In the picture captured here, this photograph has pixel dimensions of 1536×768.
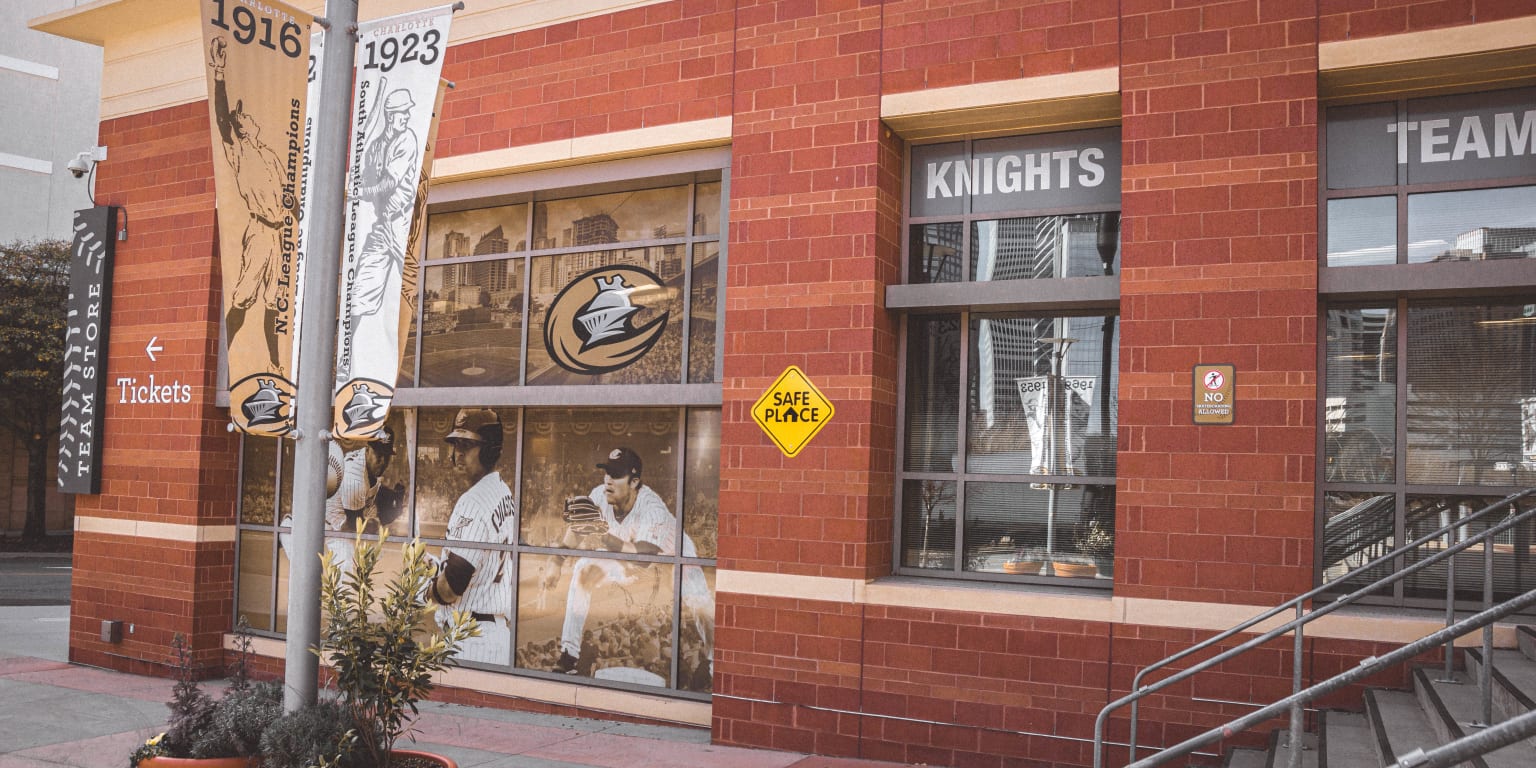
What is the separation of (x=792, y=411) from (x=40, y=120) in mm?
34363

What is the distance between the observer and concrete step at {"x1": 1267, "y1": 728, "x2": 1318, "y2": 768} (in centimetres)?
637

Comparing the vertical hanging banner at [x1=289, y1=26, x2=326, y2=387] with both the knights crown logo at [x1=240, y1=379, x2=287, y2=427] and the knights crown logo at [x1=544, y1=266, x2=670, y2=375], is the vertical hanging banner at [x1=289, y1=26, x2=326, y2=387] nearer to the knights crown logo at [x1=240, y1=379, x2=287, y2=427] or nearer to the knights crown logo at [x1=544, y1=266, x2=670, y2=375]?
the knights crown logo at [x1=240, y1=379, x2=287, y2=427]

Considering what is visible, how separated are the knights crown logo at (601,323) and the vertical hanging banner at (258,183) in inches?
148

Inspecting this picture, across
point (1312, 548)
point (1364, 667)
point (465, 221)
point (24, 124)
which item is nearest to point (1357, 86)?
point (1312, 548)

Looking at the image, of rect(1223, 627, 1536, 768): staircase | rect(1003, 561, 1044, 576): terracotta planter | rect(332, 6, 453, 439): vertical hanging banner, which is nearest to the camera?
rect(1223, 627, 1536, 768): staircase

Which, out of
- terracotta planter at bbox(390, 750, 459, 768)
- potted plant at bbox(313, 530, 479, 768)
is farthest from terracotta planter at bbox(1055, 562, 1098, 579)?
terracotta planter at bbox(390, 750, 459, 768)

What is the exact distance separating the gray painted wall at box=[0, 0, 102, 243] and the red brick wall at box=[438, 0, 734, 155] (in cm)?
2938

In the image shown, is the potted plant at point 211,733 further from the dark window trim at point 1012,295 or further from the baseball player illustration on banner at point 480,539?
the dark window trim at point 1012,295

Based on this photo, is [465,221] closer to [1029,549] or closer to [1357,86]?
[1029,549]

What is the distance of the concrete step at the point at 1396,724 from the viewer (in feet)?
19.0

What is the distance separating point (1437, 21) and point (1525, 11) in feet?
1.55

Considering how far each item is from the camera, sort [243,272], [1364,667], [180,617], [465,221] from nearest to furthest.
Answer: [1364,667] < [243,272] < [465,221] < [180,617]

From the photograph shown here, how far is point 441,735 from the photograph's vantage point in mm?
9500

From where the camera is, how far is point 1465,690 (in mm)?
6273
